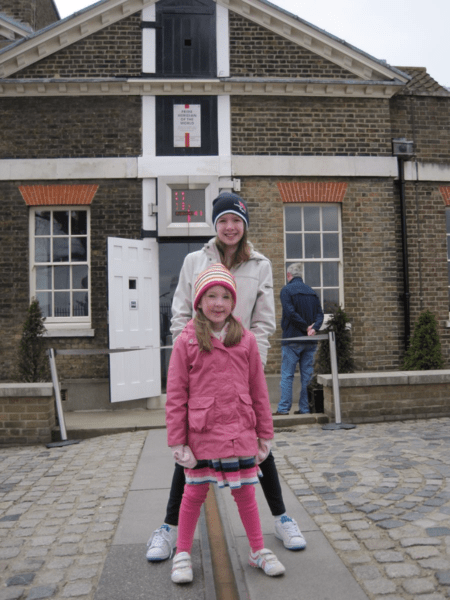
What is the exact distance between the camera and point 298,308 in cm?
749

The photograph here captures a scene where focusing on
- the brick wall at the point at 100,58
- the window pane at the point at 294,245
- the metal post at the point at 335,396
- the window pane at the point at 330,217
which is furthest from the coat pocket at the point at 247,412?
the brick wall at the point at 100,58

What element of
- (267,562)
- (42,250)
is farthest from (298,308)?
(267,562)

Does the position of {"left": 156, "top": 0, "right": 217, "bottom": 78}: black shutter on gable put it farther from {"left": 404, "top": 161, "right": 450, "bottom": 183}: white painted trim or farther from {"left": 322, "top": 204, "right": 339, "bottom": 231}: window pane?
{"left": 404, "top": 161, "right": 450, "bottom": 183}: white painted trim

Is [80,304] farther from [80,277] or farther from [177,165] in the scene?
[177,165]

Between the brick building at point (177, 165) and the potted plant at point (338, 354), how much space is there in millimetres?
1451

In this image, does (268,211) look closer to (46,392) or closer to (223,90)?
(223,90)

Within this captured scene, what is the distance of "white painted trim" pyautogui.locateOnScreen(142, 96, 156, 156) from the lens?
9164 millimetres

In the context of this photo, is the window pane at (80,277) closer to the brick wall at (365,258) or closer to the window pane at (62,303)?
the window pane at (62,303)

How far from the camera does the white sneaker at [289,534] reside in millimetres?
3010

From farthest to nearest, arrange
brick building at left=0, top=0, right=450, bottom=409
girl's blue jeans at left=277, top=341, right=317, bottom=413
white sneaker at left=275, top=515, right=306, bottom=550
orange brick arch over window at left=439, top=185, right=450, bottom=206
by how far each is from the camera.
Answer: orange brick arch over window at left=439, top=185, right=450, bottom=206, brick building at left=0, top=0, right=450, bottom=409, girl's blue jeans at left=277, top=341, right=317, bottom=413, white sneaker at left=275, top=515, right=306, bottom=550

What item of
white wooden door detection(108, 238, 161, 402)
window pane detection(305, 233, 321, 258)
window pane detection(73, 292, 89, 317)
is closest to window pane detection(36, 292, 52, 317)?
window pane detection(73, 292, 89, 317)

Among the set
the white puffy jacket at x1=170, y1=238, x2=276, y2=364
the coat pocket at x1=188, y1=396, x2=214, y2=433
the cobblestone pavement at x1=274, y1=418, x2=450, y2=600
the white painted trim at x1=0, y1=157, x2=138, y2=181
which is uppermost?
the white painted trim at x1=0, y1=157, x2=138, y2=181

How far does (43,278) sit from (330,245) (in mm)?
4743

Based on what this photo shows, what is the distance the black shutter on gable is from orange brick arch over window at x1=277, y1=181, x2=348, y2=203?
220 centimetres
